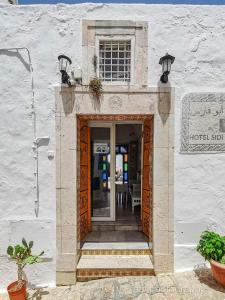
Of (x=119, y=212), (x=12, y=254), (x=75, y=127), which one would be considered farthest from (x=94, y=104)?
(x=119, y=212)

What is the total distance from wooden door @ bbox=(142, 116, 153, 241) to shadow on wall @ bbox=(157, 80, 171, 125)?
463 millimetres

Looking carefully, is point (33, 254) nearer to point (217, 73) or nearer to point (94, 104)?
point (94, 104)

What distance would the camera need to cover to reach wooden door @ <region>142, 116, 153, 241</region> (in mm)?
5195

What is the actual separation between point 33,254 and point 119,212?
3.04 metres

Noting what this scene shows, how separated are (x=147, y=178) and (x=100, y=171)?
1.82 metres

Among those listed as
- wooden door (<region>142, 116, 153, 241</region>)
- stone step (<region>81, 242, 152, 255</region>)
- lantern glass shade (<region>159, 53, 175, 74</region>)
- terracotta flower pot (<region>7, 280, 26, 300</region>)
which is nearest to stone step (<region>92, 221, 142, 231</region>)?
wooden door (<region>142, 116, 153, 241</region>)

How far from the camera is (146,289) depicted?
439 centimetres

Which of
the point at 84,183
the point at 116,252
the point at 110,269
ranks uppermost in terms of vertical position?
the point at 84,183

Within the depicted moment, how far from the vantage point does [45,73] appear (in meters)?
4.73

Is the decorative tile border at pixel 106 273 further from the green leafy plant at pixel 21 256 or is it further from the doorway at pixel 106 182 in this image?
the doorway at pixel 106 182

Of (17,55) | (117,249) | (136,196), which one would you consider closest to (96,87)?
(17,55)

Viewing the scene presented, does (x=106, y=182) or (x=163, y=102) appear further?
(x=106, y=182)

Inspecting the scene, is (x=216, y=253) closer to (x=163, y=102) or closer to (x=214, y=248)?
(x=214, y=248)

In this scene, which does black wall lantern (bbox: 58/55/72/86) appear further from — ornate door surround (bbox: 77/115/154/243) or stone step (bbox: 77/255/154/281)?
stone step (bbox: 77/255/154/281)
